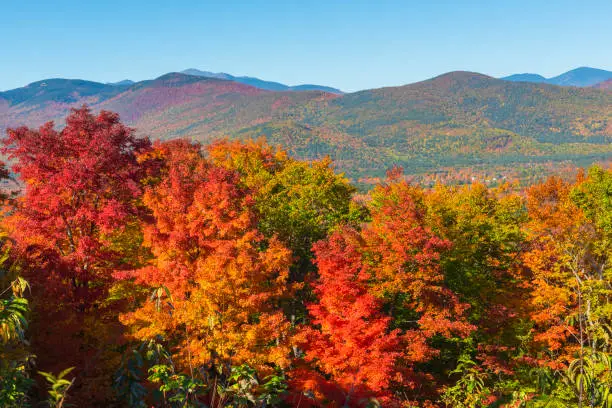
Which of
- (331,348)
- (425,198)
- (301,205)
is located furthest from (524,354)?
(301,205)

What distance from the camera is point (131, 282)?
22266mm

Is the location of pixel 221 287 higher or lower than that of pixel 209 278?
lower

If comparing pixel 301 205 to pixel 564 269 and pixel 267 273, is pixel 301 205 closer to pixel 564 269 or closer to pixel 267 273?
pixel 267 273

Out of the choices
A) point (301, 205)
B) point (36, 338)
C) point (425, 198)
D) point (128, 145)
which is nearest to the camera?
point (36, 338)

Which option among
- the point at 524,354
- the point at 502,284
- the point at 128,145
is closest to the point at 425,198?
the point at 502,284

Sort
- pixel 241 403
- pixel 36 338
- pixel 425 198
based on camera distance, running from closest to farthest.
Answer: pixel 241 403 < pixel 36 338 < pixel 425 198

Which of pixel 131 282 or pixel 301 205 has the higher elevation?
pixel 301 205

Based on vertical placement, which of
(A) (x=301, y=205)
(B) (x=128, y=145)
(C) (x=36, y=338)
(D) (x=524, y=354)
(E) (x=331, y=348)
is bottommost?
(D) (x=524, y=354)

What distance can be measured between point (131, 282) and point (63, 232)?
13.2ft

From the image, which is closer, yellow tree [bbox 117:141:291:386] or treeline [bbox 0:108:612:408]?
treeline [bbox 0:108:612:408]

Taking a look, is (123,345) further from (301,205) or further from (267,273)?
(301,205)

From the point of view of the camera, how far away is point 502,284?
34125 millimetres

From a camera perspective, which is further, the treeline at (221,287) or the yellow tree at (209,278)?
the yellow tree at (209,278)

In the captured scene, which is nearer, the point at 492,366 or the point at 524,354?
the point at 492,366
